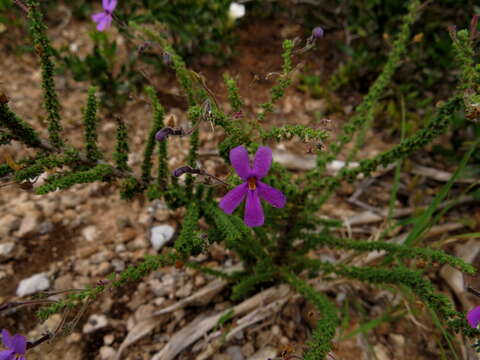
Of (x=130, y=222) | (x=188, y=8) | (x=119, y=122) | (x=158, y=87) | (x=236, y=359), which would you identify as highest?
(x=188, y=8)

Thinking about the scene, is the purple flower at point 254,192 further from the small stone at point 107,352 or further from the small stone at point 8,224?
the small stone at point 8,224

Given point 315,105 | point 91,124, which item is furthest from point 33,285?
point 315,105

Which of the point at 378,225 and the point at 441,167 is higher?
the point at 441,167

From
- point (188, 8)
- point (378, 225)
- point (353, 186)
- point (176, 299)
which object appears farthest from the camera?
point (188, 8)

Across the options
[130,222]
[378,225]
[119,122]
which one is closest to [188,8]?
[130,222]

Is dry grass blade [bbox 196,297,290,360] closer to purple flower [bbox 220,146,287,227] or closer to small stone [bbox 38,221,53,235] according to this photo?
purple flower [bbox 220,146,287,227]

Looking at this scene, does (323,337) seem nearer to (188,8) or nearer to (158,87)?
(158,87)

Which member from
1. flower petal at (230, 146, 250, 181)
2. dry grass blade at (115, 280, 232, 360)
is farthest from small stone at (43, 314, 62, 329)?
flower petal at (230, 146, 250, 181)
